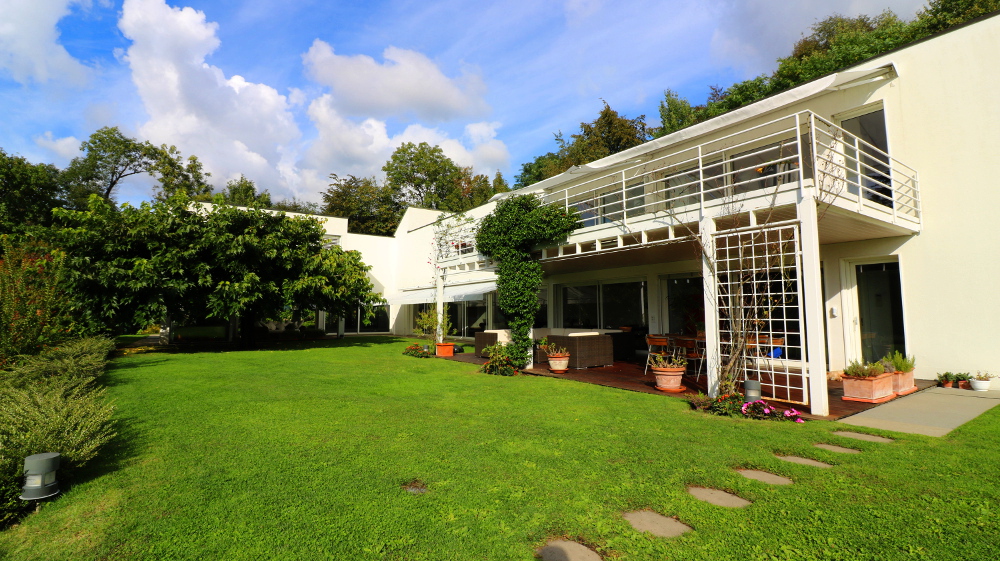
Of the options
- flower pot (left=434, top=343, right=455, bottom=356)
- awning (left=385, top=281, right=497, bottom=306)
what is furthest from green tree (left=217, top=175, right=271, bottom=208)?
flower pot (left=434, top=343, right=455, bottom=356)

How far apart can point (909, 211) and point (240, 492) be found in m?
11.2

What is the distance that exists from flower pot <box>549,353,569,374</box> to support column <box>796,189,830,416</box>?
5277 mm

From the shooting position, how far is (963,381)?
7773 millimetres

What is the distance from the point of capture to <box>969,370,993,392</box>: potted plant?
24.2 feet

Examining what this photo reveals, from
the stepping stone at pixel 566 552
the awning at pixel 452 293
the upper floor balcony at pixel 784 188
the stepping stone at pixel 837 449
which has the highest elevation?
the upper floor balcony at pixel 784 188

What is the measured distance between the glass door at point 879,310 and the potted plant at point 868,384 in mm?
2246

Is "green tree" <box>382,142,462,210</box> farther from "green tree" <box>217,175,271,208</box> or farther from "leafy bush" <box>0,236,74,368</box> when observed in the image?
"leafy bush" <box>0,236,74,368</box>

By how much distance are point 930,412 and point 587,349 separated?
20.4 feet

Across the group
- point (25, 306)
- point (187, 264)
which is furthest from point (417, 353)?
point (25, 306)

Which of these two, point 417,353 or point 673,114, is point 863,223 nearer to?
point 417,353

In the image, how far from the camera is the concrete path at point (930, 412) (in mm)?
5422

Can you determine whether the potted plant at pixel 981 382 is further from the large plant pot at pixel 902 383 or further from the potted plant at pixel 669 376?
the potted plant at pixel 669 376

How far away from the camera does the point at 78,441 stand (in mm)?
3705

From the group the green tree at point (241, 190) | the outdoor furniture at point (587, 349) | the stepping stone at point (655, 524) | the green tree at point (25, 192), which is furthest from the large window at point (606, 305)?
the green tree at point (25, 192)
